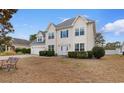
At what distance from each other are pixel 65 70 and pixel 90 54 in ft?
6.61

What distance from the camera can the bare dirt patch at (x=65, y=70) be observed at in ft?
26.9

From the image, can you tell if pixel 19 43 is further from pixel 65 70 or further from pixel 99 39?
pixel 99 39

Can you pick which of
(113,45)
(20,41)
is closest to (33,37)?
(20,41)

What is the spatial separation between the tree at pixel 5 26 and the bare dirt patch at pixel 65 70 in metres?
1.01

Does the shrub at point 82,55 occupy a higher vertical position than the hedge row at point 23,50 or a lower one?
lower

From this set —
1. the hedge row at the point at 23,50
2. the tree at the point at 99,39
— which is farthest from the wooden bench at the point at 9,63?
the tree at the point at 99,39

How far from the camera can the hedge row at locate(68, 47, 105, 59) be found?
31.7ft

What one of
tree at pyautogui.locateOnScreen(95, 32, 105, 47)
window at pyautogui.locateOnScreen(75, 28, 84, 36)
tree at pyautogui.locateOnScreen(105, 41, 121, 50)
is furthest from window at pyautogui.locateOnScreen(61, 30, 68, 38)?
tree at pyautogui.locateOnScreen(105, 41, 121, 50)

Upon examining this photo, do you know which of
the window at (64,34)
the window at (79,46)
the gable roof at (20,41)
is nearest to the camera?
the gable roof at (20,41)

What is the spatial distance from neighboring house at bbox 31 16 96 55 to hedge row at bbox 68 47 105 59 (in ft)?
1.04

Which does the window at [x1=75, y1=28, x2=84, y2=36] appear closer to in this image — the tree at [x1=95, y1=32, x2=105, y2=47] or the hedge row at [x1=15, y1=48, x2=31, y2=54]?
the tree at [x1=95, y1=32, x2=105, y2=47]

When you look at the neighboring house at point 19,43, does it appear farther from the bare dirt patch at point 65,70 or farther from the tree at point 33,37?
the bare dirt patch at point 65,70
